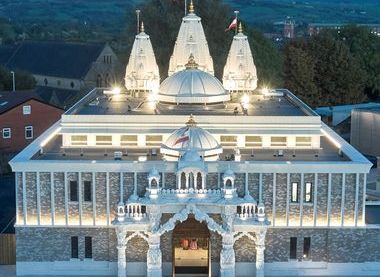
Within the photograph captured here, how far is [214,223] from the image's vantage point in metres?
37.4

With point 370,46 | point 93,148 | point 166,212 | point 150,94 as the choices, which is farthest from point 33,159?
point 370,46

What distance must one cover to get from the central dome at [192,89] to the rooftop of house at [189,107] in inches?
15.0

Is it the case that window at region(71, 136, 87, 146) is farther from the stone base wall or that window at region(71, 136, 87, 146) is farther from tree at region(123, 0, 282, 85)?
tree at region(123, 0, 282, 85)

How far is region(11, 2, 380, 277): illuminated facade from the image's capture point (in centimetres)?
3772

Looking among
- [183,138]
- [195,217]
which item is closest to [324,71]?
[183,138]

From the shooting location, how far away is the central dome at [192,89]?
47594 mm

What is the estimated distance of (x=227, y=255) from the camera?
124 ft

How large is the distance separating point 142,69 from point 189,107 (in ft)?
24.8

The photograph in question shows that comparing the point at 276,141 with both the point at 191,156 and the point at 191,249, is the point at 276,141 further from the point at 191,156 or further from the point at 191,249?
the point at 191,249

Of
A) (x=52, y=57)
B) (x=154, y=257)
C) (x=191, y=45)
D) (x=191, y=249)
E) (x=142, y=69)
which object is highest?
(x=52, y=57)

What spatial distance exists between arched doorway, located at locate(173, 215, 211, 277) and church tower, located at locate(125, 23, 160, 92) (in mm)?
15867

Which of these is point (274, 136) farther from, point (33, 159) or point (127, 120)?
point (33, 159)

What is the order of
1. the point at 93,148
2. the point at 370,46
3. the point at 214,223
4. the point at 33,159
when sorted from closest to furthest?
1. the point at 214,223
2. the point at 33,159
3. the point at 93,148
4. the point at 370,46

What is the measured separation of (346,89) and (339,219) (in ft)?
171
